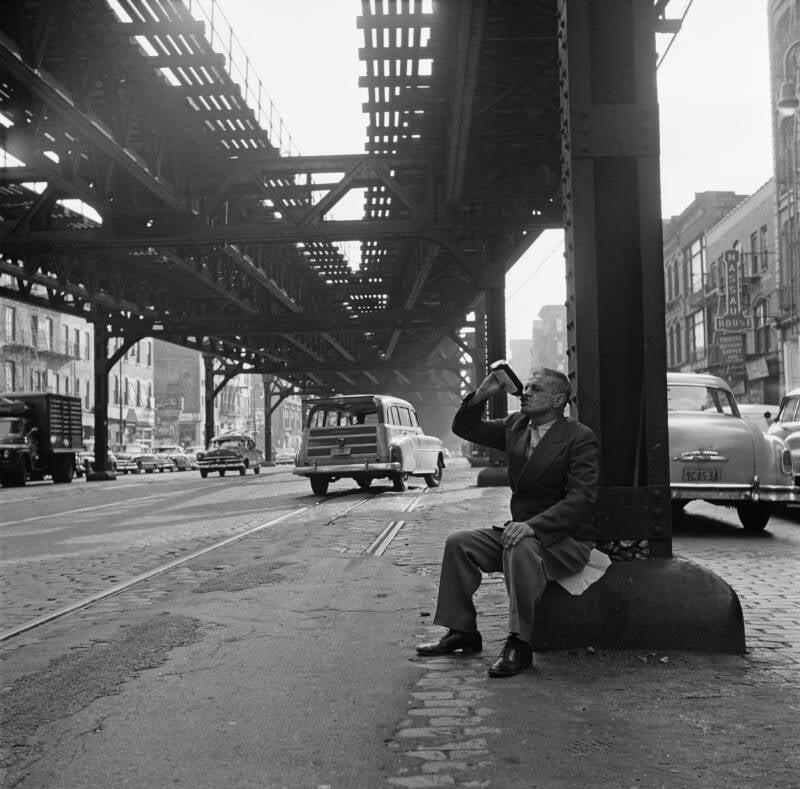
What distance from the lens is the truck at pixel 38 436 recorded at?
31547mm

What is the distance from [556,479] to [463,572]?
68 centimetres

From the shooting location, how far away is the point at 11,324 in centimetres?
5366

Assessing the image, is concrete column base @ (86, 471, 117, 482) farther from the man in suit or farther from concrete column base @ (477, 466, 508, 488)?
the man in suit

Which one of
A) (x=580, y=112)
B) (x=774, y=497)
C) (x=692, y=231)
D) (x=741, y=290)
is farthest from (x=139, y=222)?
(x=692, y=231)

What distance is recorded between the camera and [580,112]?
5574 mm

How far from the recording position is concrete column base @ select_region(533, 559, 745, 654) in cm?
507

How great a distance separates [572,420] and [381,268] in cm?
2837

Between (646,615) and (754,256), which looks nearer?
(646,615)

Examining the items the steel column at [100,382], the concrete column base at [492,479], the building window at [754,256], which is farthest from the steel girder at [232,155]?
the building window at [754,256]

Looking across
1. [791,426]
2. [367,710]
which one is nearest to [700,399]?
[791,426]

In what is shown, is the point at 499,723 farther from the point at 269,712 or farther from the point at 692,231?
the point at 692,231

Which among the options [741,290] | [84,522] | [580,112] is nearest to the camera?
[580,112]

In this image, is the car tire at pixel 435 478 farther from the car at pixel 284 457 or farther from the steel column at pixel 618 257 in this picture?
the car at pixel 284 457

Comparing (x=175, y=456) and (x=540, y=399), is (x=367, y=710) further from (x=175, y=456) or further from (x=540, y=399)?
(x=175, y=456)
